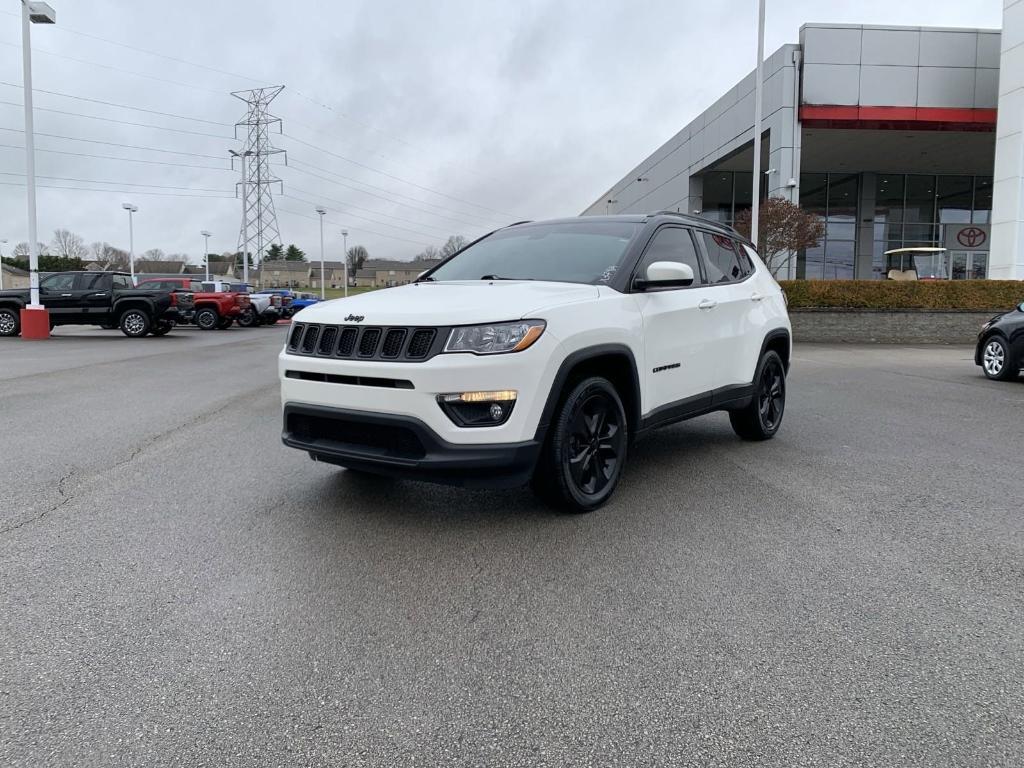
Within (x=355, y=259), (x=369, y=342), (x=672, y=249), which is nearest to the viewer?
(x=369, y=342)

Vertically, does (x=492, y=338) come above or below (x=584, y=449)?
above

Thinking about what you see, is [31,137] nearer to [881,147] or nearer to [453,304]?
[453,304]

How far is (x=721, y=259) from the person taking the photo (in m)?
6.39

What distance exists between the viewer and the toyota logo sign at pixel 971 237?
35.4 m

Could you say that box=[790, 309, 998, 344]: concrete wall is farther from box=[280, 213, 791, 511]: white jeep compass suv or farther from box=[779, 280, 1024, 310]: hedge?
box=[280, 213, 791, 511]: white jeep compass suv

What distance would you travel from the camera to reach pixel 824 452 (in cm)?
659

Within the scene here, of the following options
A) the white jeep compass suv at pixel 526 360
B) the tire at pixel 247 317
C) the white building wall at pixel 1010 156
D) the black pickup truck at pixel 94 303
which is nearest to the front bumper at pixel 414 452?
the white jeep compass suv at pixel 526 360

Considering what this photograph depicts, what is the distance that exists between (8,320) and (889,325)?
24.3m

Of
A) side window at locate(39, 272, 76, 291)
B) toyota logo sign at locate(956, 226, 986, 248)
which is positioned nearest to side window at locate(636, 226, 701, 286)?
side window at locate(39, 272, 76, 291)

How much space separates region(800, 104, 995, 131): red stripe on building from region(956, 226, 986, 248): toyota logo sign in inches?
423

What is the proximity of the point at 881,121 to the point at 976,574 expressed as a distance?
26.4 metres

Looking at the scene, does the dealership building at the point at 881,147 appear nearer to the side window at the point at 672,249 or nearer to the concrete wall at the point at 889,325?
the concrete wall at the point at 889,325

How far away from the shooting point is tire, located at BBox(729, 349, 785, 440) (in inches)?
265

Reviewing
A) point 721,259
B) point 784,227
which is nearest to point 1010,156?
point 784,227
